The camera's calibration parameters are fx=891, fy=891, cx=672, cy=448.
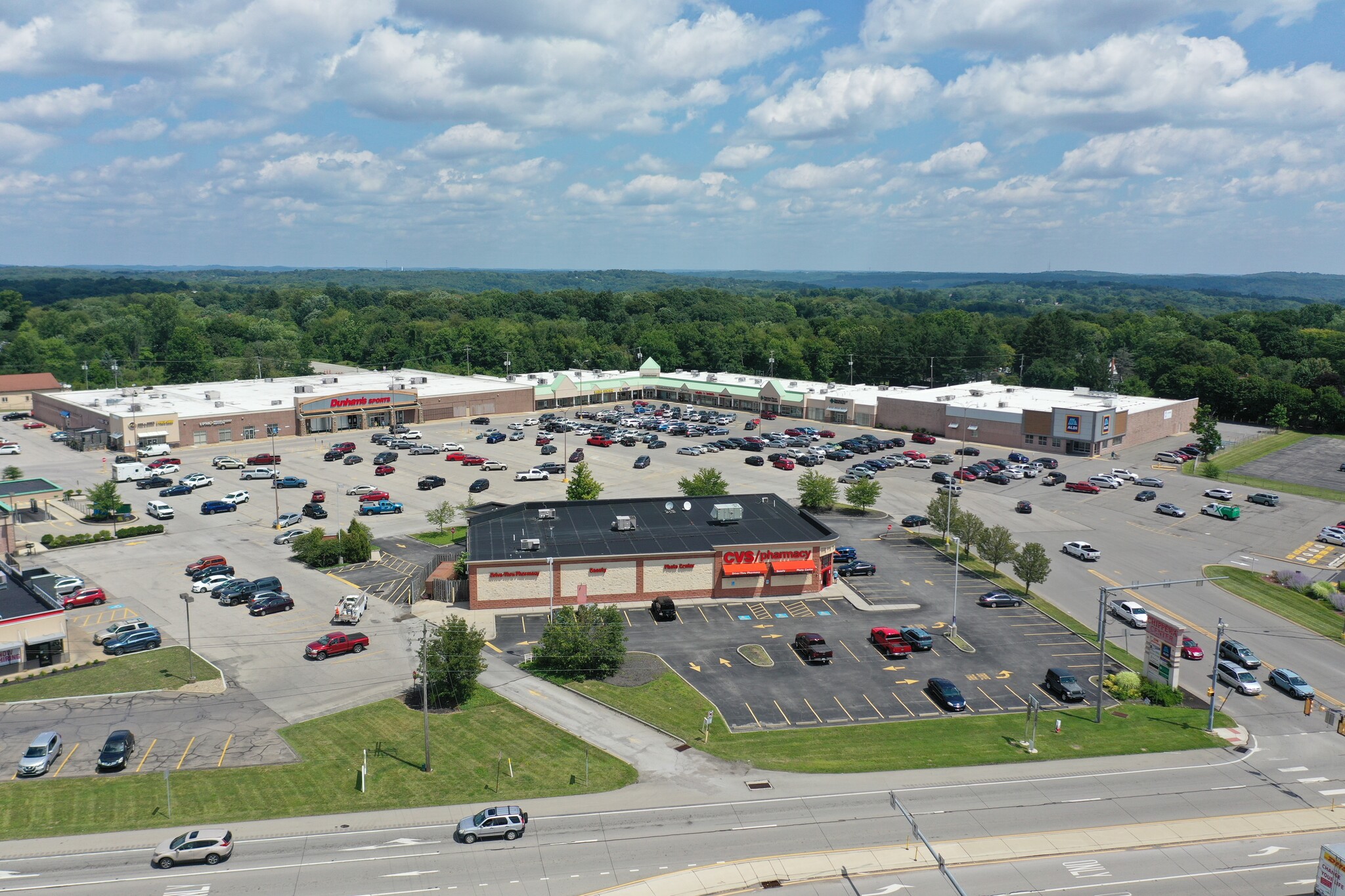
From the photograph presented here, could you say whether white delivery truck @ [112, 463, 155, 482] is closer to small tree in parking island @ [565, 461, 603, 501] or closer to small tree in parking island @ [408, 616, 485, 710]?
small tree in parking island @ [565, 461, 603, 501]

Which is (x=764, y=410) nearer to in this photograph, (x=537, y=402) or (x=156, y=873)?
(x=537, y=402)

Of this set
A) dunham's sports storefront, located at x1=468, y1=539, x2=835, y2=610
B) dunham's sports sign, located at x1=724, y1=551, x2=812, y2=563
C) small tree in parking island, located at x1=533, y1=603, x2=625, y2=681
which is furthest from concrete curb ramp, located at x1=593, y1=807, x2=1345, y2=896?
dunham's sports sign, located at x1=724, y1=551, x2=812, y2=563

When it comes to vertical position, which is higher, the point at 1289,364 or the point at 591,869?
the point at 1289,364

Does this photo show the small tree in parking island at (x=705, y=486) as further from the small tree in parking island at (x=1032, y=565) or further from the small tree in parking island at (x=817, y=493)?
the small tree in parking island at (x=1032, y=565)

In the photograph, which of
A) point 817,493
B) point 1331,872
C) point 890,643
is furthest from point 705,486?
point 1331,872

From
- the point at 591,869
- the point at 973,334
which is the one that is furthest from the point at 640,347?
the point at 591,869

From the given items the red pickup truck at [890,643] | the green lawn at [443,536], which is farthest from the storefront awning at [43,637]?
the red pickup truck at [890,643]
